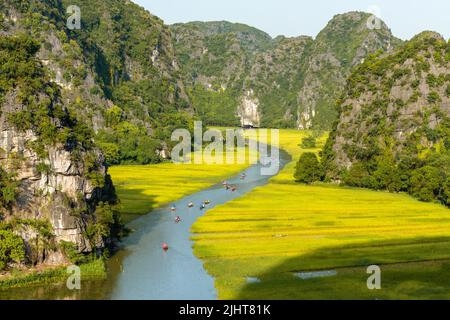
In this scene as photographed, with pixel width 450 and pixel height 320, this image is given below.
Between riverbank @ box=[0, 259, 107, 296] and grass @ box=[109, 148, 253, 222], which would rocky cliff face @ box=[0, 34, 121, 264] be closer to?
riverbank @ box=[0, 259, 107, 296]

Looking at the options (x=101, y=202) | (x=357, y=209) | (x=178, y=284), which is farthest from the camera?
(x=357, y=209)

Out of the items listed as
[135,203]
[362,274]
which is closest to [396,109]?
[135,203]

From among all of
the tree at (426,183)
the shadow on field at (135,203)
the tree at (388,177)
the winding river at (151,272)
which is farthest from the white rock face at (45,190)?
the tree at (388,177)

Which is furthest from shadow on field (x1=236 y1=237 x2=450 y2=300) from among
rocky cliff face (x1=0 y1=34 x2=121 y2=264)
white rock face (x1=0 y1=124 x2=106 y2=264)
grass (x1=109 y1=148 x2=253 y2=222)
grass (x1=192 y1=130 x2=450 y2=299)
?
grass (x1=109 y1=148 x2=253 y2=222)

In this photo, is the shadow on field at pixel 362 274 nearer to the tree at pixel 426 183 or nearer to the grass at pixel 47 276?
the grass at pixel 47 276

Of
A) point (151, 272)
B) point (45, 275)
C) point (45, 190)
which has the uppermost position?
point (45, 190)

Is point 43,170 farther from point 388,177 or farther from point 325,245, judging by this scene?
point 388,177

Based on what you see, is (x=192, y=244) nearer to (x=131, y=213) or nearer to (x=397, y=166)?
(x=131, y=213)
